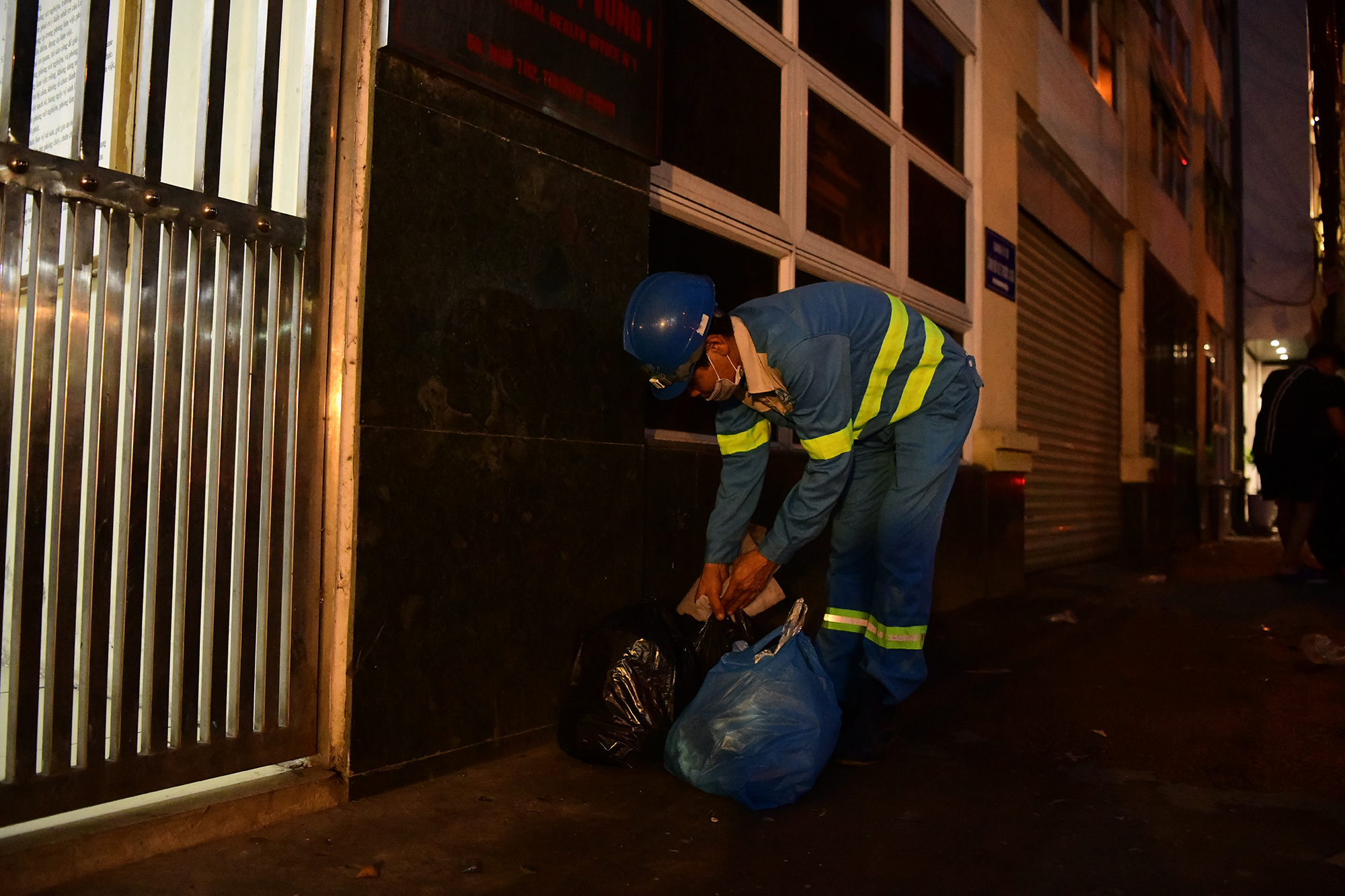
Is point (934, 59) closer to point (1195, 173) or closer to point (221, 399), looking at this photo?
point (221, 399)

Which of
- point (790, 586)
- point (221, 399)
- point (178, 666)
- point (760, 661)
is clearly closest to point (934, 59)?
point (790, 586)

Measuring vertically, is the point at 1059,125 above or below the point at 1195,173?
below

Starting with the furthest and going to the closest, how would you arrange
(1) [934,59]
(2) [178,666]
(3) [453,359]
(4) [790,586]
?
(1) [934,59] < (4) [790,586] < (3) [453,359] < (2) [178,666]

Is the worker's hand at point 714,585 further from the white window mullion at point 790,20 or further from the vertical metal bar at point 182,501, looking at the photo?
the white window mullion at point 790,20

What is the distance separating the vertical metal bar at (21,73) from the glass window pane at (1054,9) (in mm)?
8195

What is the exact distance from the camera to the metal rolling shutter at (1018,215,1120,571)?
26.6ft

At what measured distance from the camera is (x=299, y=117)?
2600 mm

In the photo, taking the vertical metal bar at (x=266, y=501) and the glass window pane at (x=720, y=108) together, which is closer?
the vertical metal bar at (x=266, y=501)

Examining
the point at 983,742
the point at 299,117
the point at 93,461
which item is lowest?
the point at 983,742

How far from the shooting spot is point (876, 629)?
3113 mm

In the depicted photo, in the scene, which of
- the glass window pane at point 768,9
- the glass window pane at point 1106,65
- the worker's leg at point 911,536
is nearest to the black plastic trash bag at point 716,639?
the worker's leg at point 911,536

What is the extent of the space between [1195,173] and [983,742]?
14.3 meters

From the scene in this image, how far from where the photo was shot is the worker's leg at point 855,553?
3.24m

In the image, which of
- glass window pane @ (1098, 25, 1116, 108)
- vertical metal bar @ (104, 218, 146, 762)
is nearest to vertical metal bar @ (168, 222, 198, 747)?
vertical metal bar @ (104, 218, 146, 762)
